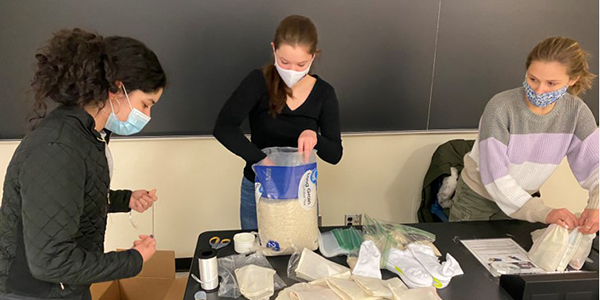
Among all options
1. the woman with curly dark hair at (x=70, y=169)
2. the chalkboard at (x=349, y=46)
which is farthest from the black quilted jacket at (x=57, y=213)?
the chalkboard at (x=349, y=46)

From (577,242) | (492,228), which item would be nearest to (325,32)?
(492,228)

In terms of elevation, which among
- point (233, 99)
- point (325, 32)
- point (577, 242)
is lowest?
point (577, 242)

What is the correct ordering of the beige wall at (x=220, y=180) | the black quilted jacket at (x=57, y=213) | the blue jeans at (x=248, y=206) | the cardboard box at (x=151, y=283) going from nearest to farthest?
1. the black quilted jacket at (x=57, y=213)
2. the blue jeans at (x=248, y=206)
3. the cardboard box at (x=151, y=283)
4. the beige wall at (x=220, y=180)

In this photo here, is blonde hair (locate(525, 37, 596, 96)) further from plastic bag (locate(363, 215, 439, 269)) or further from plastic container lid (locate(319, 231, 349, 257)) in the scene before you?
plastic container lid (locate(319, 231, 349, 257))

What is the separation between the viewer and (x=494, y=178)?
1.42m

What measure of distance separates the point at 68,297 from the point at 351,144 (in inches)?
61.7

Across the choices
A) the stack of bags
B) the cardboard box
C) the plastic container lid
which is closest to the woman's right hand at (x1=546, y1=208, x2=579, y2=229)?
the stack of bags

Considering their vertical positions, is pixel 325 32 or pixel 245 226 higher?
pixel 325 32

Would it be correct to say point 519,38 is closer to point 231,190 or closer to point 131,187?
point 231,190

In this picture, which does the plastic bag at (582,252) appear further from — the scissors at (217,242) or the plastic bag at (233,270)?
the scissors at (217,242)

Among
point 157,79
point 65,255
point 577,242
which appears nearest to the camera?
point 65,255

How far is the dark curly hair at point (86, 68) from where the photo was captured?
0.95 meters

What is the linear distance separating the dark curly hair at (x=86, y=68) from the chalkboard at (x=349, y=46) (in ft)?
3.40

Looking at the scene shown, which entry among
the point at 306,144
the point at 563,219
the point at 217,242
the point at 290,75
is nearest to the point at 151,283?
the point at 217,242
